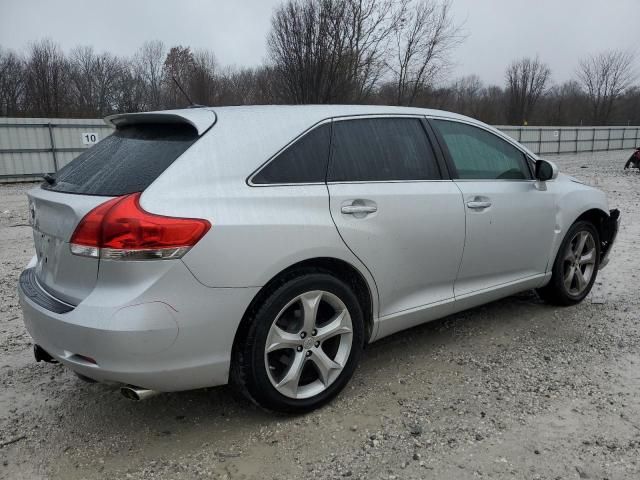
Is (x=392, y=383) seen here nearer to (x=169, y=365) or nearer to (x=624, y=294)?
(x=169, y=365)

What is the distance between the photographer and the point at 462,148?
11.3 feet

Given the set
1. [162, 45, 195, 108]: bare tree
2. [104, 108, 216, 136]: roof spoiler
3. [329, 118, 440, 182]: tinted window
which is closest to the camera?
[104, 108, 216, 136]: roof spoiler

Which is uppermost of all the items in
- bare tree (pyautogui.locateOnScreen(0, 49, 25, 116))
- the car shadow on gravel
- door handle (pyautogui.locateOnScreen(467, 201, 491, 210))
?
bare tree (pyautogui.locateOnScreen(0, 49, 25, 116))

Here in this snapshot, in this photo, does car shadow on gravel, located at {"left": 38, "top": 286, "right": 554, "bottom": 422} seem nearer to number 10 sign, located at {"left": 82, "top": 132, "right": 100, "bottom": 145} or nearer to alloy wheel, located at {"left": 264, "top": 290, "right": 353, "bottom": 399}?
alloy wheel, located at {"left": 264, "top": 290, "right": 353, "bottom": 399}

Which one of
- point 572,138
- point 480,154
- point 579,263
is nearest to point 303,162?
point 480,154

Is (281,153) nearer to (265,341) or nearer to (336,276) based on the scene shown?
(336,276)

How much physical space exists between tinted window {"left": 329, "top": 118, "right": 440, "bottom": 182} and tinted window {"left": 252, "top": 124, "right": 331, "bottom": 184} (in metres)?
0.07

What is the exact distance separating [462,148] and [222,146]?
177 centimetres

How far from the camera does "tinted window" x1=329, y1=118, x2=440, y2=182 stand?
2.80 meters

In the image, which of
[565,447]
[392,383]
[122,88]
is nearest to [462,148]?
[392,383]

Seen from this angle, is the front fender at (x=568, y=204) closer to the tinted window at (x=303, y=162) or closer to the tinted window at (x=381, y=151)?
the tinted window at (x=381, y=151)

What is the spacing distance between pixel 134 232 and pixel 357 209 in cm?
114

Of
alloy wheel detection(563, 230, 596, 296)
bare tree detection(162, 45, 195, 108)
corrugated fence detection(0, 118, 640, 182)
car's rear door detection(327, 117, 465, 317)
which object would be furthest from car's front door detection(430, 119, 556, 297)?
bare tree detection(162, 45, 195, 108)

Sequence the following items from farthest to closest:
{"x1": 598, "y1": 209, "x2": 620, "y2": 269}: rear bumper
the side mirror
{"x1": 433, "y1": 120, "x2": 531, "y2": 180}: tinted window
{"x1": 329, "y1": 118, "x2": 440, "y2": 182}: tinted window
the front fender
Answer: {"x1": 598, "y1": 209, "x2": 620, "y2": 269}: rear bumper → the front fender → the side mirror → {"x1": 433, "y1": 120, "x2": 531, "y2": 180}: tinted window → {"x1": 329, "y1": 118, "x2": 440, "y2": 182}: tinted window
